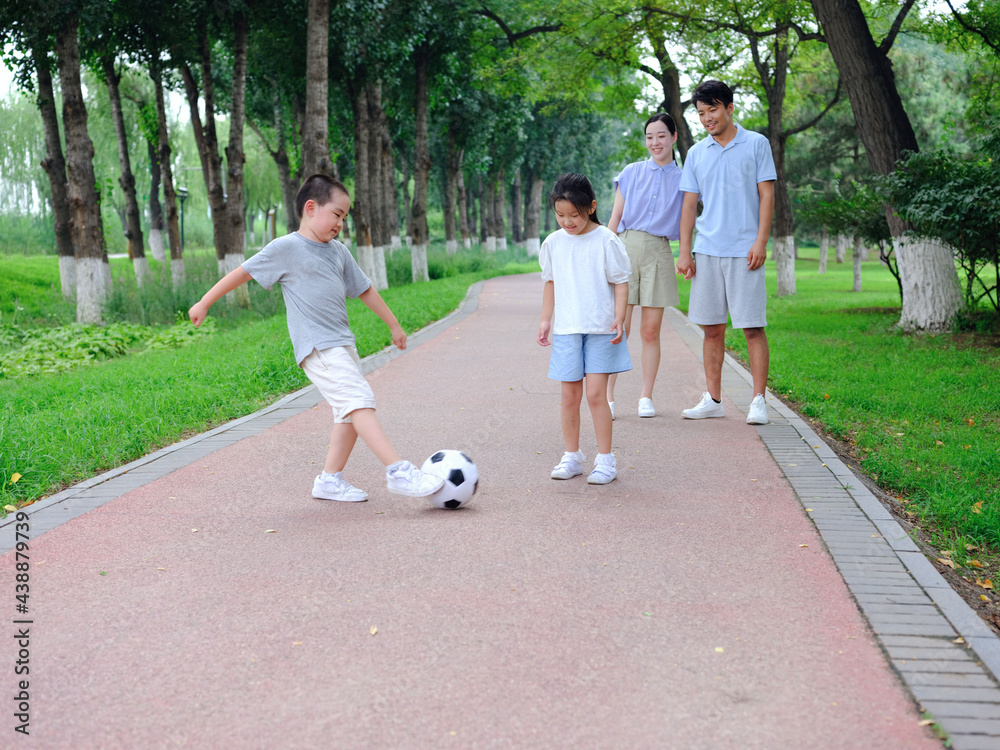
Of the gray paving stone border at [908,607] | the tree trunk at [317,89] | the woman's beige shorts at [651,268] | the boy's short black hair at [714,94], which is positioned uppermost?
the tree trunk at [317,89]

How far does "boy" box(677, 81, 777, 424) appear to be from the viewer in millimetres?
A: 6465

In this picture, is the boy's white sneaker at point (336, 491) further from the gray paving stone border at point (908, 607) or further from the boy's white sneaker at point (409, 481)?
the gray paving stone border at point (908, 607)

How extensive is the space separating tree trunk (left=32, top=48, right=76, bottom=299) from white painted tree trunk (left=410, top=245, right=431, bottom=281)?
867 centimetres

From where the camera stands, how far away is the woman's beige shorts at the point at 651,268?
693 cm

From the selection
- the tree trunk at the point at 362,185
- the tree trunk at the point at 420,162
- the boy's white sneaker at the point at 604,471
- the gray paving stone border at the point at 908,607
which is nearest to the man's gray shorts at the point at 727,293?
the gray paving stone border at the point at 908,607

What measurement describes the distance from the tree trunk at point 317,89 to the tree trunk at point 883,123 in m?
8.50

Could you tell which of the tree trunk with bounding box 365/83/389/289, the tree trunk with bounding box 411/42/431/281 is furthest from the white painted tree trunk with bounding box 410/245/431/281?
the tree trunk with bounding box 365/83/389/289

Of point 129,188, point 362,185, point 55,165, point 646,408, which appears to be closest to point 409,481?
point 646,408

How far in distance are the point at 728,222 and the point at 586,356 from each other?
6.84 feet

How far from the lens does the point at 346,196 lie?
4.57 meters

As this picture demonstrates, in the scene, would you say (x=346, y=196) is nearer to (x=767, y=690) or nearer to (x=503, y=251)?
(x=767, y=690)

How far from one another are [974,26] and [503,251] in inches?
1056

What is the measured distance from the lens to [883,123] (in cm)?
1141

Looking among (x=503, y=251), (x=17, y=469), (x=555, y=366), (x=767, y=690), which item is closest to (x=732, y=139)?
(x=555, y=366)
